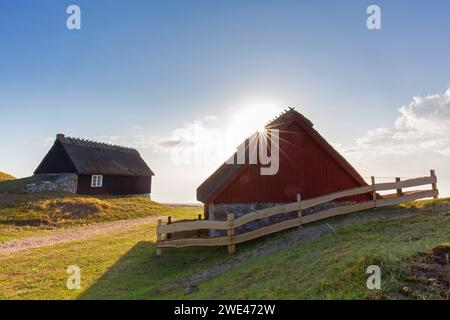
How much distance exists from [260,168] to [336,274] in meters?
8.82

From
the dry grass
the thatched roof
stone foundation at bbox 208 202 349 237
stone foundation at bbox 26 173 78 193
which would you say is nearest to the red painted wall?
stone foundation at bbox 208 202 349 237

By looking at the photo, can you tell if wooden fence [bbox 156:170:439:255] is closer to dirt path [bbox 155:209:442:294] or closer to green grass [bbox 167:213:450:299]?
dirt path [bbox 155:209:442:294]

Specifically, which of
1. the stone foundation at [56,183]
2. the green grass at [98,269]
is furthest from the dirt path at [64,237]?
the stone foundation at [56,183]

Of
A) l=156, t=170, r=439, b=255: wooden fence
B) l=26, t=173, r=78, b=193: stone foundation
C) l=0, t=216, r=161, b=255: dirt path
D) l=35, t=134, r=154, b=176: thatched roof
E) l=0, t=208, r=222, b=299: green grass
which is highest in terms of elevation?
l=35, t=134, r=154, b=176: thatched roof

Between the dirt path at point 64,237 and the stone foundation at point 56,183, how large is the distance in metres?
14.6

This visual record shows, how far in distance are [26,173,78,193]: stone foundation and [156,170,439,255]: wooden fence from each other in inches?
1068

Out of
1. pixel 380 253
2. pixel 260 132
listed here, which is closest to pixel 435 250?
pixel 380 253

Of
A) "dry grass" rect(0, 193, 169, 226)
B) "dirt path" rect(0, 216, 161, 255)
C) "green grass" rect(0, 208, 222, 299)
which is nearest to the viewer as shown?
"green grass" rect(0, 208, 222, 299)

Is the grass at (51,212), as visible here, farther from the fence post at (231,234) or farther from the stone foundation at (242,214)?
the fence post at (231,234)

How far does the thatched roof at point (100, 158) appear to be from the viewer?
37.8m

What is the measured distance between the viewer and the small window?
1512 inches

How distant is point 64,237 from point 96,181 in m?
21.6

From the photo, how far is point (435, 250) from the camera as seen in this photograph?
249 inches
